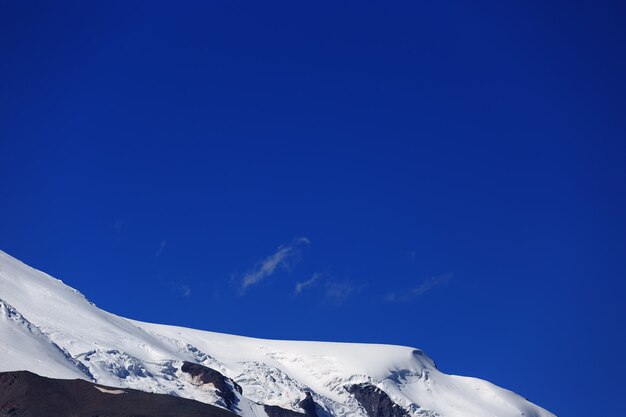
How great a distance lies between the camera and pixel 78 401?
152 m

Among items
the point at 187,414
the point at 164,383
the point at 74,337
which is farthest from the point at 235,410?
the point at 187,414

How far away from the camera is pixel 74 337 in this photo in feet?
643

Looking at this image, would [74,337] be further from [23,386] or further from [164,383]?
[23,386]

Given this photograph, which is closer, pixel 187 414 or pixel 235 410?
pixel 187 414

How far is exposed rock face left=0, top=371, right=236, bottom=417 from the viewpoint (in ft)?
479

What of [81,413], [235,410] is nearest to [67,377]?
[81,413]

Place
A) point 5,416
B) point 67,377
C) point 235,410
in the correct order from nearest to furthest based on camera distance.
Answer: point 5,416 < point 67,377 < point 235,410

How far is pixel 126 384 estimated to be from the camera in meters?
187

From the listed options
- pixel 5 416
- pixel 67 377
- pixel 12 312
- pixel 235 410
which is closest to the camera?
pixel 5 416

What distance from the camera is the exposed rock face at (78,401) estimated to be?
5743 inches


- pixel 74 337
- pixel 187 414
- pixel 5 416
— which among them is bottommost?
pixel 5 416

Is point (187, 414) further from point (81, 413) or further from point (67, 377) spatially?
point (67, 377)

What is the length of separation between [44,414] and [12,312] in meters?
42.5

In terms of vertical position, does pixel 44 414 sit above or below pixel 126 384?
below
